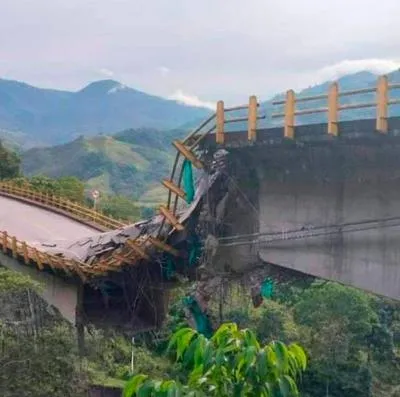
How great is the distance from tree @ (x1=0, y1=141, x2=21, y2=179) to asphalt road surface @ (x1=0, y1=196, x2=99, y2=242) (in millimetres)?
21234

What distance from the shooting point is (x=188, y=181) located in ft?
48.8

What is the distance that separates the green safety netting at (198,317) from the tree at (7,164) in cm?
3717

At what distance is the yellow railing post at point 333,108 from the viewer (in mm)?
11578

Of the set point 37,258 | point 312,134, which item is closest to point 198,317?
point 312,134

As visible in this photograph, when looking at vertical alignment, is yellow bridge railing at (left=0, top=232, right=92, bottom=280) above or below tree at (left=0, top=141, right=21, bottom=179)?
below

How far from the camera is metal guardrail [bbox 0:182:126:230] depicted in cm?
2603

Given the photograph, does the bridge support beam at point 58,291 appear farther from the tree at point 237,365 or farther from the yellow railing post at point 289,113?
the tree at point 237,365

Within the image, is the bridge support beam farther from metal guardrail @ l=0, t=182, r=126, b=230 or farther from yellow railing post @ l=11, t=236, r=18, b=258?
metal guardrail @ l=0, t=182, r=126, b=230

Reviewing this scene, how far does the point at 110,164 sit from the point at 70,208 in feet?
403

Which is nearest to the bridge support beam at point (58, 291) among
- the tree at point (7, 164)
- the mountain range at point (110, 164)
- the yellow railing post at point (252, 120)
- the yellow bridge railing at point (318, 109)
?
the yellow bridge railing at point (318, 109)

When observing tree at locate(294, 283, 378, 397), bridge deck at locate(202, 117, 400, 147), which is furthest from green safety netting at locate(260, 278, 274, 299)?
tree at locate(294, 283, 378, 397)

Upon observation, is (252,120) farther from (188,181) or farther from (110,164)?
(110,164)

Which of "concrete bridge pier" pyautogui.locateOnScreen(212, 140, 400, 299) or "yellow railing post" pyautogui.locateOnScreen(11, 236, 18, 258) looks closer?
"concrete bridge pier" pyautogui.locateOnScreen(212, 140, 400, 299)

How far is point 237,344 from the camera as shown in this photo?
6199 mm
